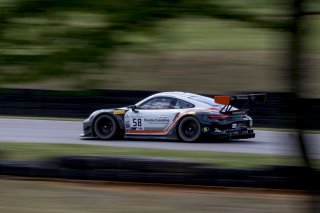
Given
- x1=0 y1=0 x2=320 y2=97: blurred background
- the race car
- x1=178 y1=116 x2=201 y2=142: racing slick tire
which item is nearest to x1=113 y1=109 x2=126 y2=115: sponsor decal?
the race car

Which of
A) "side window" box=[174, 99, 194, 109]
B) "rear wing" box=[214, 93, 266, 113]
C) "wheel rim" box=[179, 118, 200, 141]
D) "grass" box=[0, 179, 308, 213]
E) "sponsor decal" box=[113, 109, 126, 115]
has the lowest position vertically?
"grass" box=[0, 179, 308, 213]

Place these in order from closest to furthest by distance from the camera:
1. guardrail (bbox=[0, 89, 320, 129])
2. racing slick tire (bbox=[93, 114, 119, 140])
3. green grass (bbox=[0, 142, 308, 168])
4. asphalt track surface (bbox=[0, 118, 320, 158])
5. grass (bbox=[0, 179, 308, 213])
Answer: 1. grass (bbox=[0, 179, 308, 213])
2. green grass (bbox=[0, 142, 308, 168])
3. asphalt track surface (bbox=[0, 118, 320, 158])
4. racing slick tire (bbox=[93, 114, 119, 140])
5. guardrail (bbox=[0, 89, 320, 129])

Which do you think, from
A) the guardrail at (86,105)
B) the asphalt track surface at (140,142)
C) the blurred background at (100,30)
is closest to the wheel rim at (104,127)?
the asphalt track surface at (140,142)

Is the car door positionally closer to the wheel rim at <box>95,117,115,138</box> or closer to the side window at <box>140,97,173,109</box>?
the side window at <box>140,97,173,109</box>

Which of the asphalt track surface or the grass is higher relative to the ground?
the asphalt track surface

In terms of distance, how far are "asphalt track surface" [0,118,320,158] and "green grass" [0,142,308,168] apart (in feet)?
2.05

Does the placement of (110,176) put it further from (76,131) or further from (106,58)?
(76,131)

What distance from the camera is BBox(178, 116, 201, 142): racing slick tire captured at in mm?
14359

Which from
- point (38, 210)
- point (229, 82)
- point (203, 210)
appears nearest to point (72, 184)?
point (38, 210)

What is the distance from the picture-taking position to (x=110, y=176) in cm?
820

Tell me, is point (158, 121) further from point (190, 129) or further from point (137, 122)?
point (190, 129)

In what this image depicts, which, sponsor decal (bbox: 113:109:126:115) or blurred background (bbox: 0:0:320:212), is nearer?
blurred background (bbox: 0:0:320:212)

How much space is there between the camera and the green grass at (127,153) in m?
10.9

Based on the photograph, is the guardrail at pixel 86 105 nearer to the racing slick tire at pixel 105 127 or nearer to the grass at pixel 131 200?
the racing slick tire at pixel 105 127
